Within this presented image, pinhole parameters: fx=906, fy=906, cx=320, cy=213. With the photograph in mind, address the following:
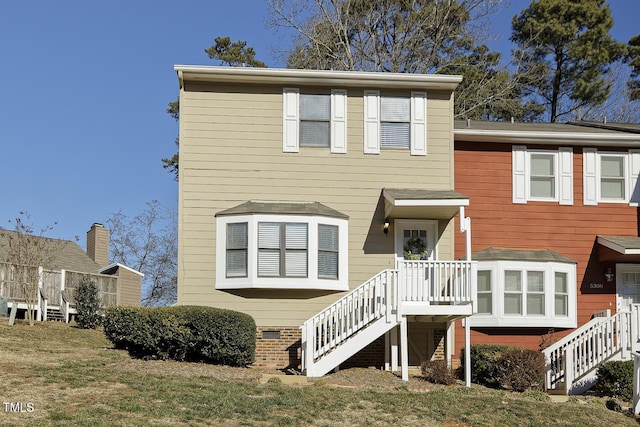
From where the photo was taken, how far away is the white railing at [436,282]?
760 inches

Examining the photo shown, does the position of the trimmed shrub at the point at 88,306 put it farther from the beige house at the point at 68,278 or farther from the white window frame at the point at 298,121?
→ the white window frame at the point at 298,121

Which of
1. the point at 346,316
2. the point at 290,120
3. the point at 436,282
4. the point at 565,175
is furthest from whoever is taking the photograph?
the point at 565,175

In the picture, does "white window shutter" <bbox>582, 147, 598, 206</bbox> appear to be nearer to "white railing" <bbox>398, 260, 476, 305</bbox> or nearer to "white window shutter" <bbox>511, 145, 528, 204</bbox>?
"white window shutter" <bbox>511, 145, 528, 204</bbox>

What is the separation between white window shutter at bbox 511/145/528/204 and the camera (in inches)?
877

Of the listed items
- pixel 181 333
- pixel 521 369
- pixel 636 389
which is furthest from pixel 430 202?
pixel 181 333

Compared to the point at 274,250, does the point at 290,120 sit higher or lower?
higher

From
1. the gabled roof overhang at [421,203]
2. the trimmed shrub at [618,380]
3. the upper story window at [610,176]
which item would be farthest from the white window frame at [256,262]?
the upper story window at [610,176]

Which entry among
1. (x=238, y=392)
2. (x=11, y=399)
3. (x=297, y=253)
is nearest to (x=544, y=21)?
(x=297, y=253)

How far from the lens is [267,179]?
20.8m

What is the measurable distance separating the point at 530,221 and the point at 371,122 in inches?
185

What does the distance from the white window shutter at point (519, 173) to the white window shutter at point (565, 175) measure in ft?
2.91

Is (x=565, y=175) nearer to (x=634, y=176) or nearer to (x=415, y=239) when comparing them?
(x=634, y=176)

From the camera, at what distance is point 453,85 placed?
21359 millimetres

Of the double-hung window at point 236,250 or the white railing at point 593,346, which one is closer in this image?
the white railing at point 593,346
